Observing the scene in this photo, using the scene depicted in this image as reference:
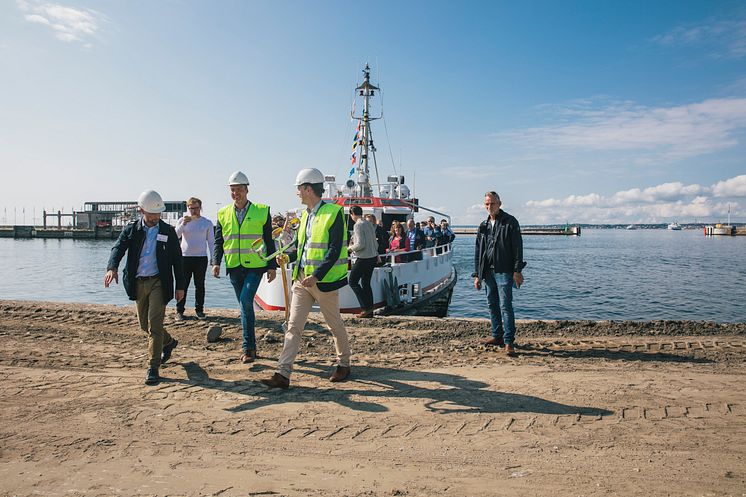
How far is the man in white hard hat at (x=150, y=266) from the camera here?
522 cm

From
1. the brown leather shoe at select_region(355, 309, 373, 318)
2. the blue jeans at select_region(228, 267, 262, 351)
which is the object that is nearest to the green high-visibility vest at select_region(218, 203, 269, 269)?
the blue jeans at select_region(228, 267, 262, 351)

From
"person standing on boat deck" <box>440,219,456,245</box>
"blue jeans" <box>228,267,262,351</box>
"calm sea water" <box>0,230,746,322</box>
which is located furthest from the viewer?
"person standing on boat deck" <box>440,219,456,245</box>

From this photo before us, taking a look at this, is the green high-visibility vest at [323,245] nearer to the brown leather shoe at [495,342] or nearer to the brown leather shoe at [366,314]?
the brown leather shoe at [495,342]

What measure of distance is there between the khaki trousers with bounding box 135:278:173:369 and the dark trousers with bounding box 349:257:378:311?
168 inches

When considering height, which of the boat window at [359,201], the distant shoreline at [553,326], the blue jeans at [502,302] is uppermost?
the boat window at [359,201]

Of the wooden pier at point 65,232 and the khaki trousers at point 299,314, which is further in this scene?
the wooden pier at point 65,232

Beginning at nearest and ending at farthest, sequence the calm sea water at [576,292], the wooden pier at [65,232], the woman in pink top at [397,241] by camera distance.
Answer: the woman in pink top at [397,241], the calm sea water at [576,292], the wooden pier at [65,232]

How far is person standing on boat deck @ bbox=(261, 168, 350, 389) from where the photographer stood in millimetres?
4918

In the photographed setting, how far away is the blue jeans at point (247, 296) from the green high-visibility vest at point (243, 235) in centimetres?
11

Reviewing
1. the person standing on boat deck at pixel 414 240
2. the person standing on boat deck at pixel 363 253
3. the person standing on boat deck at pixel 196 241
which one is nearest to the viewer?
the person standing on boat deck at pixel 196 241

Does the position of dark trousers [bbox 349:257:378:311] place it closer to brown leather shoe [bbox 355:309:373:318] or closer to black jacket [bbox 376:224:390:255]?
brown leather shoe [bbox 355:309:373:318]

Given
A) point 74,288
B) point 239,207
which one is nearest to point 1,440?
point 239,207

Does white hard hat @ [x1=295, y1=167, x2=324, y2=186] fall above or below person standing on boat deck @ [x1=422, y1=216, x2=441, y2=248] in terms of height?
above

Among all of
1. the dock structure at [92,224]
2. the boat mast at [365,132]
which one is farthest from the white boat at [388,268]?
the dock structure at [92,224]
